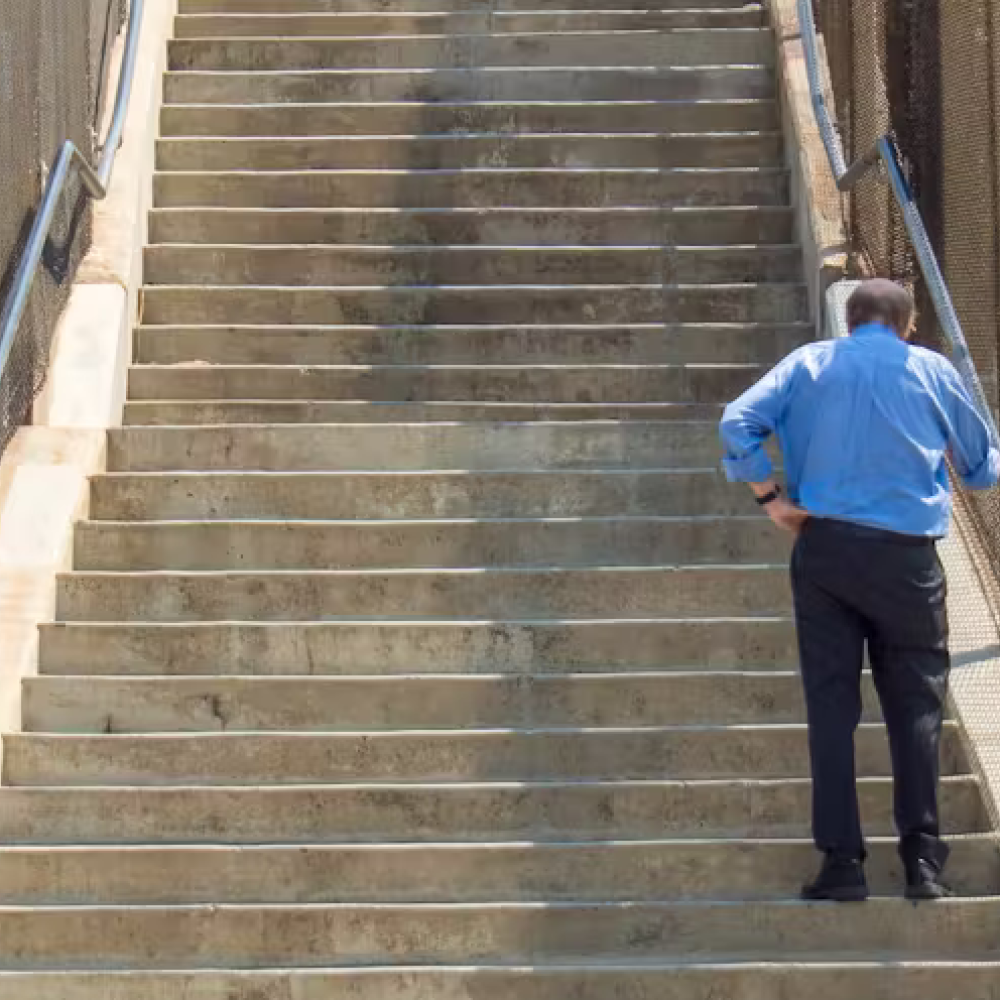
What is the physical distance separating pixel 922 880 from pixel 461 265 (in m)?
4.00

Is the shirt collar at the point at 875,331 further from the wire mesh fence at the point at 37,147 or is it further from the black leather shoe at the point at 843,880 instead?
the wire mesh fence at the point at 37,147

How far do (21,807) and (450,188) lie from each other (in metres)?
3.97

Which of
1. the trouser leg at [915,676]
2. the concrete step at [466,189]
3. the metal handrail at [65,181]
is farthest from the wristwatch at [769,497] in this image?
the concrete step at [466,189]

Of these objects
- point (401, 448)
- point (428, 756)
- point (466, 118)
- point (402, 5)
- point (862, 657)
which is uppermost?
point (402, 5)

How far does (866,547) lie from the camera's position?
212 inches

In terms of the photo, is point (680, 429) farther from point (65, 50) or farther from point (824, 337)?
point (65, 50)

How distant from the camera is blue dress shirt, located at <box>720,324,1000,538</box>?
542 cm

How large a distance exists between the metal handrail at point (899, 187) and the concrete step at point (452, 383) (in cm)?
87

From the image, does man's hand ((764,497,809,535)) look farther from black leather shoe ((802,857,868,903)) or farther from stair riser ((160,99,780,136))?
stair riser ((160,99,780,136))

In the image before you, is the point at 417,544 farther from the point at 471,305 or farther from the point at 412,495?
the point at 471,305

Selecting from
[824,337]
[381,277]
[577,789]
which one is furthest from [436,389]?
[577,789]

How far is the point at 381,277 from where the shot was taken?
348 inches

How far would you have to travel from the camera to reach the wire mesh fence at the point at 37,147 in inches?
289

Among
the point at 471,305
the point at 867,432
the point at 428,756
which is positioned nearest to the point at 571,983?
the point at 428,756
